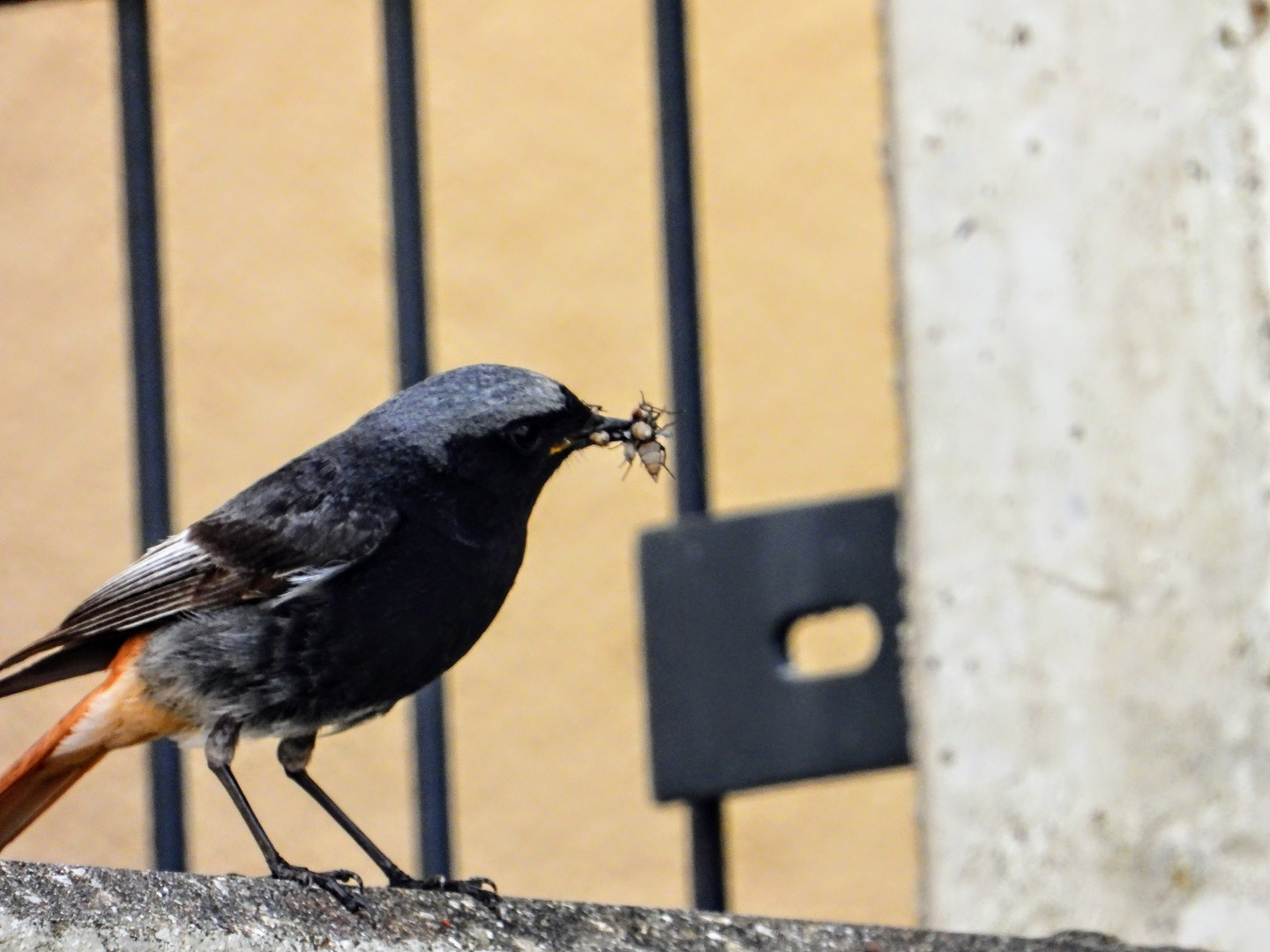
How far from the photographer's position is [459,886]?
2.25 metres

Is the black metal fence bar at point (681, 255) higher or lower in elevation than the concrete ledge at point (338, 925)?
higher

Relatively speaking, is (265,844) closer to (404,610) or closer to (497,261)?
(404,610)

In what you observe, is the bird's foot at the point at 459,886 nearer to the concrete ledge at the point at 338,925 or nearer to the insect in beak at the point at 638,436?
the concrete ledge at the point at 338,925

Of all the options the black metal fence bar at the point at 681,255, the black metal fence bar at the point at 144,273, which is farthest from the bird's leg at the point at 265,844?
the black metal fence bar at the point at 681,255

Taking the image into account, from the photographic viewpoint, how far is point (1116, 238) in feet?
10.2

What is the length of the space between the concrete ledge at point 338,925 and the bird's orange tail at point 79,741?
0.44m

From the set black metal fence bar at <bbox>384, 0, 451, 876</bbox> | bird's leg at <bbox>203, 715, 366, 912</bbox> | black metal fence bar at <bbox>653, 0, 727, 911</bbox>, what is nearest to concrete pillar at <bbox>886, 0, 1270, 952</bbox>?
black metal fence bar at <bbox>653, 0, 727, 911</bbox>

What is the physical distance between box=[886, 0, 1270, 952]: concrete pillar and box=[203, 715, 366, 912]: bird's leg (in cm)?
114

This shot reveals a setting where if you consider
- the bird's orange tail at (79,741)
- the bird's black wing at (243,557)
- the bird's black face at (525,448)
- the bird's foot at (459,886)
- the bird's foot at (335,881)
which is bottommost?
the bird's foot at (459,886)

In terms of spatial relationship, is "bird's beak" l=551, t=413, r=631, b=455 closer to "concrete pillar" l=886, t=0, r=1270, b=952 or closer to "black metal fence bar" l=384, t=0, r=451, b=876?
"black metal fence bar" l=384, t=0, r=451, b=876

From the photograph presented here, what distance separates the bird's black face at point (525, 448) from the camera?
93.4 inches

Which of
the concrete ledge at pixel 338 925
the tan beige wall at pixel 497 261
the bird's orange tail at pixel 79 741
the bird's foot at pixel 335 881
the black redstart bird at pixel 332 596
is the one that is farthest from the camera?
the tan beige wall at pixel 497 261

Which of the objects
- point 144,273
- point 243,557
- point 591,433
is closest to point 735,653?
point 591,433

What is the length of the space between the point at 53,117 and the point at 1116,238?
2.94 metres
